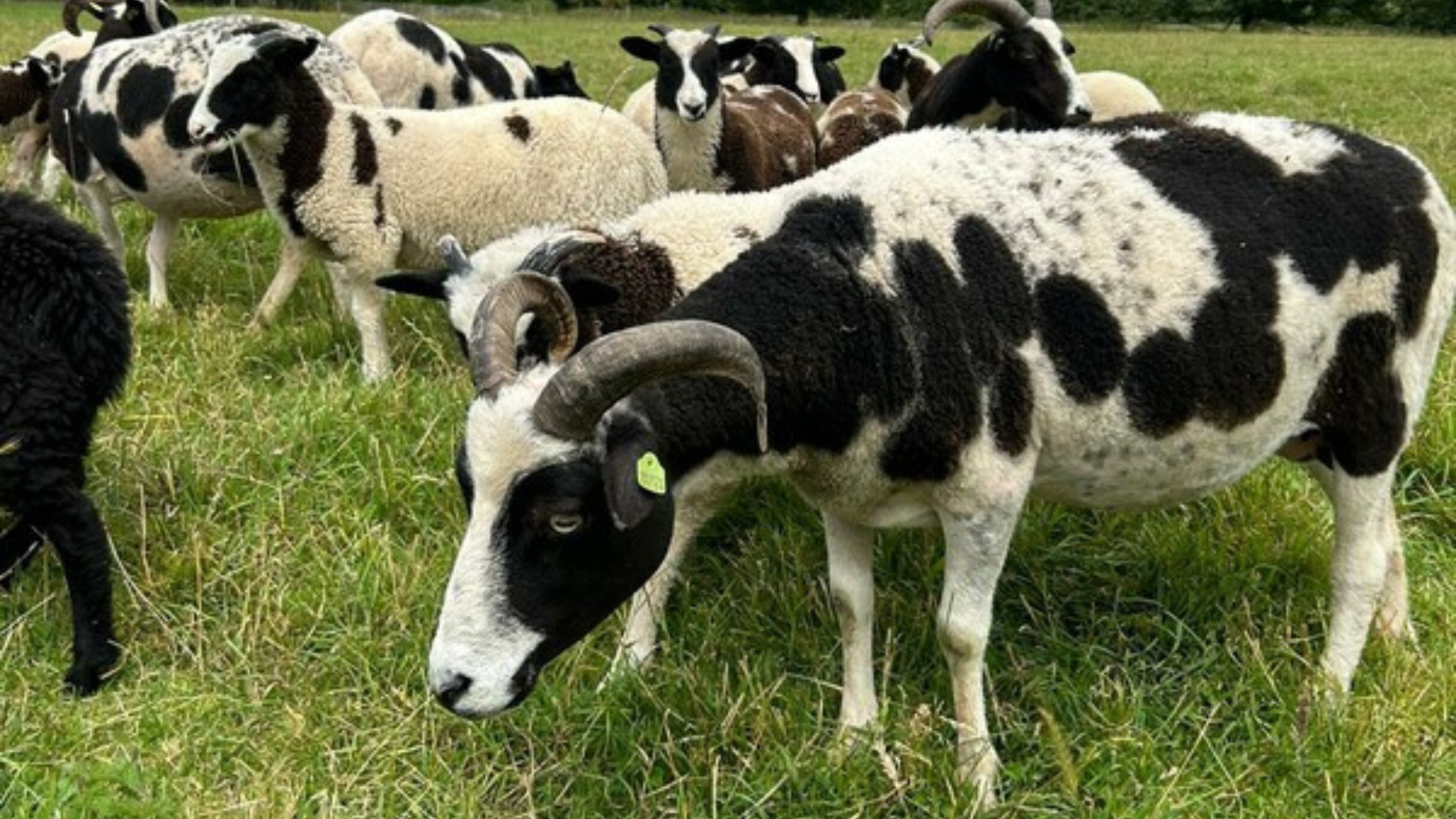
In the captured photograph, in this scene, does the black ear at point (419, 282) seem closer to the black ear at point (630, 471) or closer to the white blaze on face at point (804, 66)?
the black ear at point (630, 471)

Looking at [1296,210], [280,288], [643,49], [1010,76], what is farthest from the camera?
[643,49]

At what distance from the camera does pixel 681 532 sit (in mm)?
4094

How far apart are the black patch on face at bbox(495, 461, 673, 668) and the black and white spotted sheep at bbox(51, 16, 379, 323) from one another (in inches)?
175

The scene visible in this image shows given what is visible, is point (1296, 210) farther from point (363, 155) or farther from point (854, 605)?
point (363, 155)

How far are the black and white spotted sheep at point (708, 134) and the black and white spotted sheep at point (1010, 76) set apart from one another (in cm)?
94

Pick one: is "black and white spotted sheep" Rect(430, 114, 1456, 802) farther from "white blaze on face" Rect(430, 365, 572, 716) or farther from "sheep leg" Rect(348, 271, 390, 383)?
"sheep leg" Rect(348, 271, 390, 383)

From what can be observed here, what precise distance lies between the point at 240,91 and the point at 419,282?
2481 millimetres

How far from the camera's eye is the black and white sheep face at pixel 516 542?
9.11ft

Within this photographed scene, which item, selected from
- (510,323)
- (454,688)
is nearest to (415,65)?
(510,323)

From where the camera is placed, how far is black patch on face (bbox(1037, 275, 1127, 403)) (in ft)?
10.8

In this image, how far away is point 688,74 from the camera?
759cm

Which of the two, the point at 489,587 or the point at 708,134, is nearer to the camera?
the point at 489,587

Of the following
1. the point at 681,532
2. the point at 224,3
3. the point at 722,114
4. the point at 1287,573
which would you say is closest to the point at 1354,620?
the point at 1287,573

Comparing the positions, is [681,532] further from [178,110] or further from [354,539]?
[178,110]
